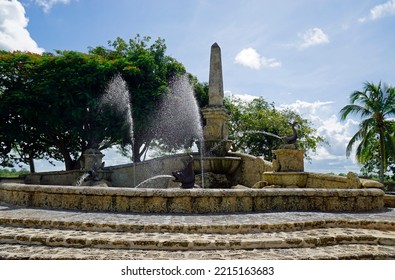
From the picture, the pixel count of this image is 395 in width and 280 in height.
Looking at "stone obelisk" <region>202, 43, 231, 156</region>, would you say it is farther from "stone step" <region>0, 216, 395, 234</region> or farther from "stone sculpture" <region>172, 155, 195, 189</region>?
"stone step" <region>0, 216, 395, 234</region>

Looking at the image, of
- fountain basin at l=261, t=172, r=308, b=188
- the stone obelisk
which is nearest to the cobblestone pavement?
fountain basin at l=261, t=172, r=308, b=188

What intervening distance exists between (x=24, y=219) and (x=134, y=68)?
14.4 m

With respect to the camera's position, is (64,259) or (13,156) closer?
(64,259)

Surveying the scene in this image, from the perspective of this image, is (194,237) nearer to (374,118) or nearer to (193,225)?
(193,225)

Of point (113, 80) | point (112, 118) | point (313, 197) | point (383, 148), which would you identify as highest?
point (113, 80)

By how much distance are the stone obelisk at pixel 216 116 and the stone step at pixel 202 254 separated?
27.3 feet

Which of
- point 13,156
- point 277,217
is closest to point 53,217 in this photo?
point 277,217

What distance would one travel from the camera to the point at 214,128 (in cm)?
1321

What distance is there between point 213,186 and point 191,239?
293 inches

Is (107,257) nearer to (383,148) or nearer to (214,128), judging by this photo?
(214,128)

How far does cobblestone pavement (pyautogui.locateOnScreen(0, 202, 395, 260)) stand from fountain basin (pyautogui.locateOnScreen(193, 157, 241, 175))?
6.10 meters

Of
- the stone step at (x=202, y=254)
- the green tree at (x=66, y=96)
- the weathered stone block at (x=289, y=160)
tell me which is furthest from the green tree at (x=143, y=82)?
the stone step at (x=202, y=254)

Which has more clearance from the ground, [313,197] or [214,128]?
[214,128]

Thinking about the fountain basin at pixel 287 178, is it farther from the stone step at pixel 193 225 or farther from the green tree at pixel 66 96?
the green tree at pixel 66 96
